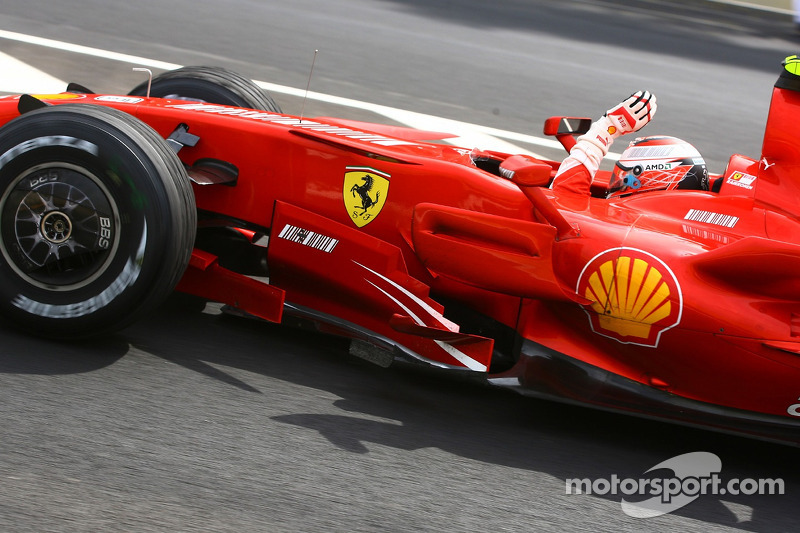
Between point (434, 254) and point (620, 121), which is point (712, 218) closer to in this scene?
point (620, 121)

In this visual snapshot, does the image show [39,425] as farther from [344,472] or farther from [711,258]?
[711,258]

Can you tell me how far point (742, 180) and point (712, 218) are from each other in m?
0.24

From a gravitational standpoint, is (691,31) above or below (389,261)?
above

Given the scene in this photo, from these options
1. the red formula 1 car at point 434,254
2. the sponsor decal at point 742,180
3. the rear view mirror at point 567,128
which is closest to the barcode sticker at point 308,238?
the red formula 1 car at point 434,254

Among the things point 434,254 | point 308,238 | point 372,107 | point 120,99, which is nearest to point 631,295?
point 434,254

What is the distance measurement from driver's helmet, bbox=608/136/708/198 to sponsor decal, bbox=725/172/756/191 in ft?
0.46

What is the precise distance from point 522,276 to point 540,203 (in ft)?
0.95

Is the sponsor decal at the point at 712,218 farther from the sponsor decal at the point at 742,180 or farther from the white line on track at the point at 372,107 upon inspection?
the white line on track at the point at 372,107

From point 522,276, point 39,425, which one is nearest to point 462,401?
point 522,276

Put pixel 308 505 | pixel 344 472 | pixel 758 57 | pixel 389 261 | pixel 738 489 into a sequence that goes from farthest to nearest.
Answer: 1. pixel 758 57
2. pixel 389 261
3. pixel 738 489
4. pixel 344 472
5. pixel 308 505

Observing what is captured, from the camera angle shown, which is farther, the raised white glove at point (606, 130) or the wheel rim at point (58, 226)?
the raised white glove at point (606, 130)

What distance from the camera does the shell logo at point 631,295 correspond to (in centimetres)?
332

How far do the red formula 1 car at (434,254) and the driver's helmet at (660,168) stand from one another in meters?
0.12

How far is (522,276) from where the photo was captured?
11.2ft
